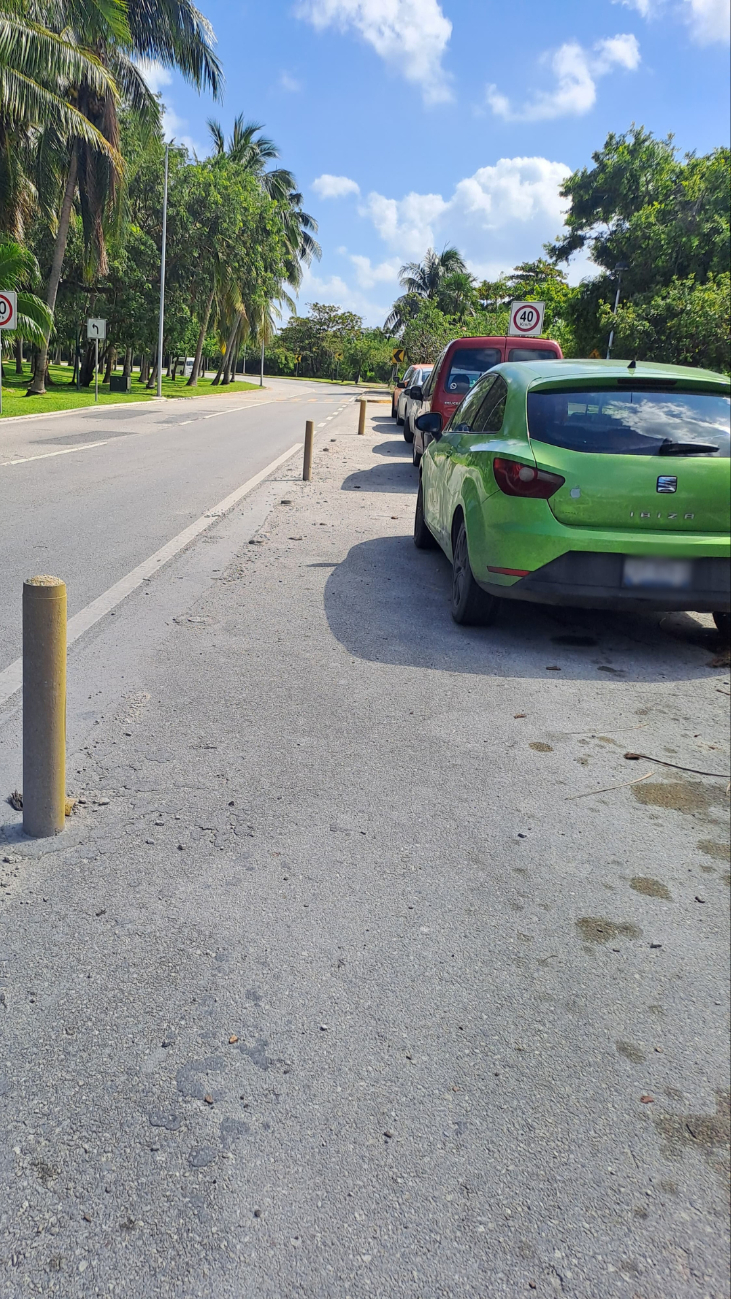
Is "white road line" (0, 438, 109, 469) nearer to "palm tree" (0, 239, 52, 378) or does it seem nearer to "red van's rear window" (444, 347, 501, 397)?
"palm tree" (0, 239, 52, 378)

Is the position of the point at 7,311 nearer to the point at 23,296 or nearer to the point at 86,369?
the point at 23,296

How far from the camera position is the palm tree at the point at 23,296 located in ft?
77.0

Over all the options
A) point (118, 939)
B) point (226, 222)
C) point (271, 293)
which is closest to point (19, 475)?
point (118, 939)

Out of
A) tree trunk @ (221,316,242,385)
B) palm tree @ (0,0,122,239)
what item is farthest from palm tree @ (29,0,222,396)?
tree trunk @ (221,316,242,385)

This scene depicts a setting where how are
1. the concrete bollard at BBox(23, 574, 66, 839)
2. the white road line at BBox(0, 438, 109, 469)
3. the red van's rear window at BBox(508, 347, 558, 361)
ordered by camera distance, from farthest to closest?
1. the white road line at BBox(0, 438, 109, 469)
2. the red van's rear window at BBox(508, 347, 558, 361)
3. the concrete bollard at BBox(23, 574, 66, 839)

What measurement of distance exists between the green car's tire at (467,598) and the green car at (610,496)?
0.23 m

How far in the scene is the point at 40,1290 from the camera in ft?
6.09

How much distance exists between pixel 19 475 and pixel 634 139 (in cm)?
3264

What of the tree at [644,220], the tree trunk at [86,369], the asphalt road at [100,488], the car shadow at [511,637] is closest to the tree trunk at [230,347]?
the tree trunk at [86,369]

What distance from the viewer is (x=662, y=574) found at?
5.77 metres

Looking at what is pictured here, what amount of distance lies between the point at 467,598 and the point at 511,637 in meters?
0.39

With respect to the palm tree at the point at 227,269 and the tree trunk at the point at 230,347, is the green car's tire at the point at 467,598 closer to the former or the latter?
the palm tree at the point at 227,269

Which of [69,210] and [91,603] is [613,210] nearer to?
[69,210]

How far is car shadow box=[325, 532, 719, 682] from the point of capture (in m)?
5.84
